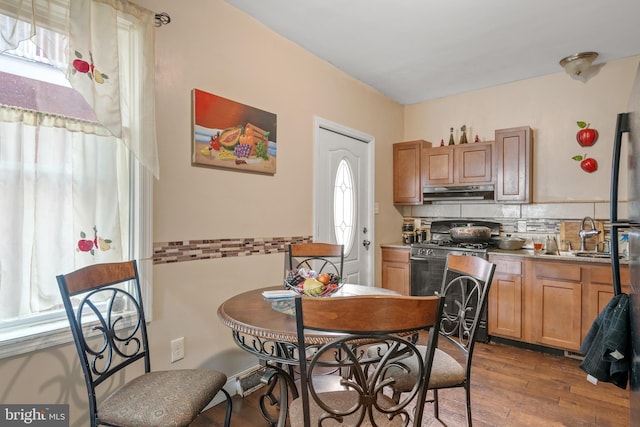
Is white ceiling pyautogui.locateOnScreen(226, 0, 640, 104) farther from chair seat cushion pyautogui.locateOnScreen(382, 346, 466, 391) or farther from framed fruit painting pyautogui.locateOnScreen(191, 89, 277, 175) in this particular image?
chair seat cushion pyautogui.locateOnScreen(382, 346, 466, 391)

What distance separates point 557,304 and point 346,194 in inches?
83.3

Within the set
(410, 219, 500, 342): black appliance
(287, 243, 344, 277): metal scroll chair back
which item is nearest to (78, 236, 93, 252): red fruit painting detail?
(287, 243, 344, 277): metal scroll chair back

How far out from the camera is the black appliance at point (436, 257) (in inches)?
132

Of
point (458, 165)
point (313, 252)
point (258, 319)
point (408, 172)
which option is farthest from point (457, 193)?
point (258, 319)

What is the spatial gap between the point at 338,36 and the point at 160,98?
4.99 feet

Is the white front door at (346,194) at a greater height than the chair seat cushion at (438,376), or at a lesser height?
greater

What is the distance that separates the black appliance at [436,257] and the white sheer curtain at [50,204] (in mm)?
2853

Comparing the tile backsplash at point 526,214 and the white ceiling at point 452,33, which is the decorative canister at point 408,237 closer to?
the tile backsplash at point 526,214

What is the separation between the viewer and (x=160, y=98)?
78.1 inches

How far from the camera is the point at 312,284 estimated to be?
166cm

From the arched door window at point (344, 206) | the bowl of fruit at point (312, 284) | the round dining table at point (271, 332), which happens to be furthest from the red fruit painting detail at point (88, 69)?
the arched door window at point (344, 206)

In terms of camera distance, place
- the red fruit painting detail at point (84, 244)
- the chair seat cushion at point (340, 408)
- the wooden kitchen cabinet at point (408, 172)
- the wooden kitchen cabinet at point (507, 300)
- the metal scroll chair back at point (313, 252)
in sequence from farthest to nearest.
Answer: the wooden kitchen cabinet at point (408, 172), the wooden kitchen cabinet at point (507, 300), the metal scroll chair back at point (313, 252), the red fruit painting detail at point (84, 244), the chair seat cushion at point (340, 408)

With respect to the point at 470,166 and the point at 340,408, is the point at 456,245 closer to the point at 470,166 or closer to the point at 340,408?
the point at 470,166

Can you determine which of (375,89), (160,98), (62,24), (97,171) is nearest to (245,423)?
(97,171)
